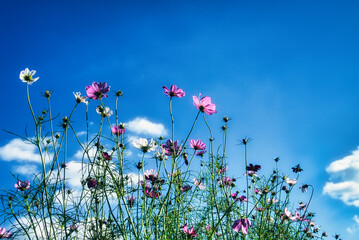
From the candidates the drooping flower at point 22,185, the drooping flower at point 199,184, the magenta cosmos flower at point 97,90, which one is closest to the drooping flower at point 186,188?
the drooping flower at point 199,184

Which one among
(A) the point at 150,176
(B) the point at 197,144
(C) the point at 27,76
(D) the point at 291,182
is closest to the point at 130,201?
(A) the point at 150,176

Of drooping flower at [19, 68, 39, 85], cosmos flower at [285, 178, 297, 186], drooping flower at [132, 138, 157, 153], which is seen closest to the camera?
drooping flower at [132, 138, 157, 153]

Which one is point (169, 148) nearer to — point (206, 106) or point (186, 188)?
point (206, 106)

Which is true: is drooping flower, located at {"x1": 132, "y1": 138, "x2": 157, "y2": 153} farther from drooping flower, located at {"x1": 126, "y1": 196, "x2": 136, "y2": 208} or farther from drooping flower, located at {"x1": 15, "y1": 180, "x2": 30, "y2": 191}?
drooping flower, located at {"x1": 15, "y1": 180, "x2": 30, "y2": 191}

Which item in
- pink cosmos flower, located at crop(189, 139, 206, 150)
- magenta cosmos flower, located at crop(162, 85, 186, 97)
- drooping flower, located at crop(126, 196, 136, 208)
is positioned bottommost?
drooping flower, located at crop(126, 196, 136, 208)

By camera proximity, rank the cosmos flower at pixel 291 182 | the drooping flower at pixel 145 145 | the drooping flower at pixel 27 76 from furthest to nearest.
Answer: the cosmos flower at pixel 291 182
the drooping flower at pixel 27 76
the drooping flower at pixel 145 145

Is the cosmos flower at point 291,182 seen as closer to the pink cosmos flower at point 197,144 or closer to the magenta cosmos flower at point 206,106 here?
the pink cosmos flower at point 197,144

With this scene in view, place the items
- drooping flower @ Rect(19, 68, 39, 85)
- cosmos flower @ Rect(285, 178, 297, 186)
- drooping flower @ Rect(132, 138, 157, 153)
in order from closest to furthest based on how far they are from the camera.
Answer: drooping flower @ Rect(132, 138, 157, 153), drooping flower @ Rect(19, 68, 39, 85), cosmos flower @ Rect(285, 178, 297, 186)

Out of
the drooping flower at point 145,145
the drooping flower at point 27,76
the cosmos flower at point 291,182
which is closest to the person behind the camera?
the drooping flower at point 145,145

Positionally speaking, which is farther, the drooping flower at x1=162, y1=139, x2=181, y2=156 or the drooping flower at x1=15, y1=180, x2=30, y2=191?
the drooping flower at x1=15, y1=180, x2=30, y2=191

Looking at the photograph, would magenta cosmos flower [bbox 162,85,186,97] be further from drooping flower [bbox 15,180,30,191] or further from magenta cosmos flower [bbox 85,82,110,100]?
drooping flower [bbox 15,180,30,191]

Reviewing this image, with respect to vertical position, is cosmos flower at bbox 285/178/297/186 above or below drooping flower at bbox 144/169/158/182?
above

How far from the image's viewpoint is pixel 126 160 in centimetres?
174

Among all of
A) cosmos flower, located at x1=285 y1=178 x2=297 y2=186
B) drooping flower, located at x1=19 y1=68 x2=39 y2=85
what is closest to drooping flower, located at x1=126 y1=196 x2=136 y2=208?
drooping flower, located at x1=19 y1=68 x2=39 y2=85
